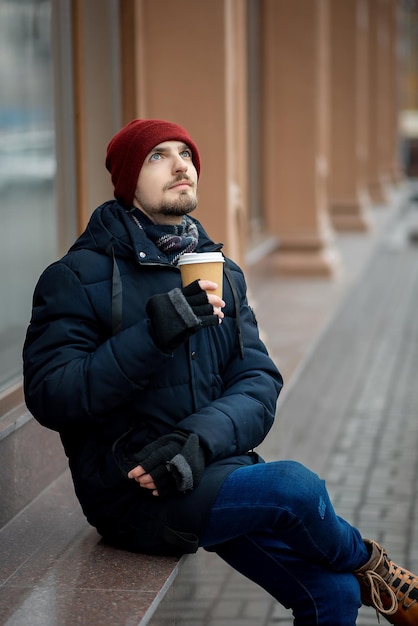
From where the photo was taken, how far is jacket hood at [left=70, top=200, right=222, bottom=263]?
3.17 metres

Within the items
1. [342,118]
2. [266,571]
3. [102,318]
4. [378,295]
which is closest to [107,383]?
[102,318]

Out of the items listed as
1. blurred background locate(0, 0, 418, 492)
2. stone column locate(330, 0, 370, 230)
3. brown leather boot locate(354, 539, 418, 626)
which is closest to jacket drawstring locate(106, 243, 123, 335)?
brown leather boot locate(354, 539, 418, 626)

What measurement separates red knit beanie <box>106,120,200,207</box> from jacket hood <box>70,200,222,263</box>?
0.20 feet

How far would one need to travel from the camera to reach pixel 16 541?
3570 mm

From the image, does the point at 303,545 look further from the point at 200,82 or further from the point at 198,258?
the point at 200,82

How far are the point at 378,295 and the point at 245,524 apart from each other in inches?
368

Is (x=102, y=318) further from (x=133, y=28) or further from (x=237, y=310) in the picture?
(x=133, y=28)

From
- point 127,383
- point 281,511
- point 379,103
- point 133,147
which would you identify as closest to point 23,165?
point 133,147

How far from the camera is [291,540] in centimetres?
316

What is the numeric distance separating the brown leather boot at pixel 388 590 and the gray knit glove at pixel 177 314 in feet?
A: 2.90

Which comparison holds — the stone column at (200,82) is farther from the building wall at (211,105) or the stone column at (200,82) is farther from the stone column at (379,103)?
the stone column at (379,103)

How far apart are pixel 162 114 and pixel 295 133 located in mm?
4329

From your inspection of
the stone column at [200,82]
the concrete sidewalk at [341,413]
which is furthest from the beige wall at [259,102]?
the concrete sidewalk at [341,413]

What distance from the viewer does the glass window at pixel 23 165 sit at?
458cm
